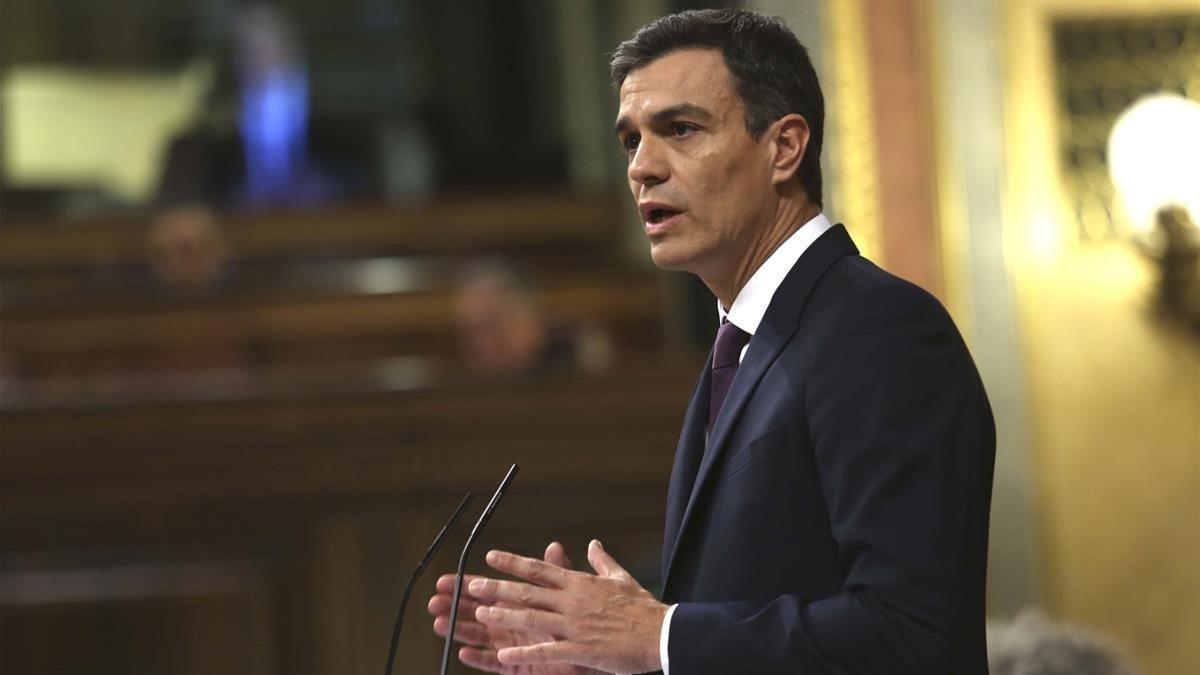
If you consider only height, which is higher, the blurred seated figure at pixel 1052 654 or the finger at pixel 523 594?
the finger at pixel 523 594

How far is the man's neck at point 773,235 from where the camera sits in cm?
168

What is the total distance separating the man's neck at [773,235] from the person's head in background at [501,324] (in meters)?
3.70

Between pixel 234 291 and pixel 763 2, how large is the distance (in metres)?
2.14

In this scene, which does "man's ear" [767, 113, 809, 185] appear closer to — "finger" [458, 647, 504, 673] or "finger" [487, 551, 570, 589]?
"finger" [487, 551, 570, 589]

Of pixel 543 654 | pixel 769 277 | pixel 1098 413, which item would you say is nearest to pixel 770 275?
pixel 769 277

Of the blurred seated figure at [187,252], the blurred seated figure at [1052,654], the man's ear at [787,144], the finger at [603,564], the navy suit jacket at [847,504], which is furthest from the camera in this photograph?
the blurred seated figure at [187,252]

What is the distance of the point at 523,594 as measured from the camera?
1.48 meters

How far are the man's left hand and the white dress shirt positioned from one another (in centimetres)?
30

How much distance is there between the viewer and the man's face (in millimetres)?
1627

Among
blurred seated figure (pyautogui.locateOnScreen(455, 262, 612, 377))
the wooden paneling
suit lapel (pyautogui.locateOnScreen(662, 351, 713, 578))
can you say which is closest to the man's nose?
suit lapel (pyautogui.locateOnScreen(662, 351, 713, 578))

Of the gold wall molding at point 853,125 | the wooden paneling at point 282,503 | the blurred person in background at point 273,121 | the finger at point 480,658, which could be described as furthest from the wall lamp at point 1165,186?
the blurred person in background at point 273,121

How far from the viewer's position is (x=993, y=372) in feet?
17.4

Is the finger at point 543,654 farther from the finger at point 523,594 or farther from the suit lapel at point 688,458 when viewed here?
the suit lapel at point 688,458

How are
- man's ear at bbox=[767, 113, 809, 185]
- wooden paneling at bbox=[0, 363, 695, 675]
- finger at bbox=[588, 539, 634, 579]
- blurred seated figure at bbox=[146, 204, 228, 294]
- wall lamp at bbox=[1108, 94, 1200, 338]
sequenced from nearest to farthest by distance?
finger at bbox=[588, 539, 634, 579] < man's ear at bbox=[767, 113, 809, 185] < wooden paneling at bbox=[0, 363, 695, 675] < wall lamp at bbox=[1108, 94, 1200, 338] < blurred seated figure at bbox=[146, 204, 228, 294]
